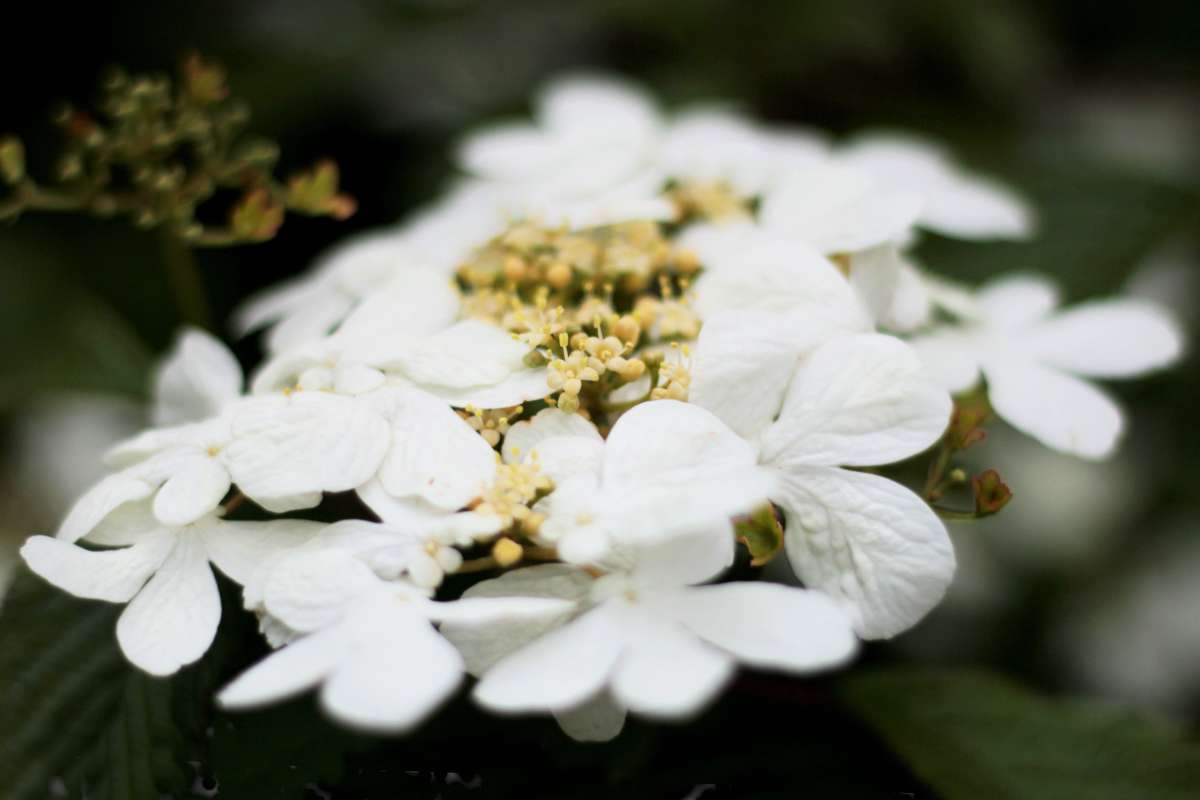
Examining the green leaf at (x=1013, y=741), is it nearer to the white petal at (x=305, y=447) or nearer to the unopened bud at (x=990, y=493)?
the unopened bud at (x=990, y=493)

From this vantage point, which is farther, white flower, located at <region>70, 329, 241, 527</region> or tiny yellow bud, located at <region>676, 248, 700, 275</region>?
tiny yellow bud, located at <region>676, 248, 700, 275</region>

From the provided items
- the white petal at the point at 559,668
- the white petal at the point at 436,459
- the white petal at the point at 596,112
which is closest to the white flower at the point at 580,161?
the white petal at the point at 596,112

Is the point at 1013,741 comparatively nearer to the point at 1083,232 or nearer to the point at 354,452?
the point at 354,452

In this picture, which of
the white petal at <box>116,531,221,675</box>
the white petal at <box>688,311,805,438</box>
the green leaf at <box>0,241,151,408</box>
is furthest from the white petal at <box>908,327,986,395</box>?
the green leaf at <box>0,241,151,408</box>

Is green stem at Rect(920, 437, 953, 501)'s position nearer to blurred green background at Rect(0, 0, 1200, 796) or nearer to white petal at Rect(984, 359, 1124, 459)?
white petal at Rect(984, 359, 1124, 459)

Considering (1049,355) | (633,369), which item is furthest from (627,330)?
(1049,355)

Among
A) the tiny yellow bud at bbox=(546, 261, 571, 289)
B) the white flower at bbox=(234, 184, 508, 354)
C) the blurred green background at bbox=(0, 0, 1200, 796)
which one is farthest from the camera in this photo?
the blurred green background at bbox=(0, 0, 1200, 796)
